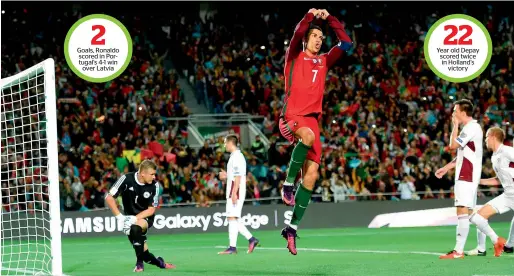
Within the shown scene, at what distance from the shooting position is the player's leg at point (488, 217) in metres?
12.8

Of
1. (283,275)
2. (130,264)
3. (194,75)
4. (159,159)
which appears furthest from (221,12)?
(283,275)

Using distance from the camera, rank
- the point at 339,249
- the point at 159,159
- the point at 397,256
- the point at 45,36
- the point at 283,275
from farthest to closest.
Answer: the point at 45,36, the point at 159,159, the point at 339,249, the point at 397,256, the point at 283,275

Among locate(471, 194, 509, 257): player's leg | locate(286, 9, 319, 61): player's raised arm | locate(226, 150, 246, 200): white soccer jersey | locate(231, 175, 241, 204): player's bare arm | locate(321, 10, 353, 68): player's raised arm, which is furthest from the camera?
locate(231, 175, 241, 204): player's bare arm

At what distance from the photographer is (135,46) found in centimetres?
3105

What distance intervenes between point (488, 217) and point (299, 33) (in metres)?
5.18

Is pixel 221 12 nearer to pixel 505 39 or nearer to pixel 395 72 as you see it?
pixel 395 72

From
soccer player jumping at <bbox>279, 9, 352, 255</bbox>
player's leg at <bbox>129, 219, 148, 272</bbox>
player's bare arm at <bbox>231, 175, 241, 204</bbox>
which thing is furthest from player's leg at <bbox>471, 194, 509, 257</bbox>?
player's leg at <bbox>129, 219, 148, 272</bbox>

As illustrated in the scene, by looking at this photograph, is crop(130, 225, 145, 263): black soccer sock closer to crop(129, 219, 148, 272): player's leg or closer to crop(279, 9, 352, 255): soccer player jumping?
crop(129, 219, 148, 272): player's leg

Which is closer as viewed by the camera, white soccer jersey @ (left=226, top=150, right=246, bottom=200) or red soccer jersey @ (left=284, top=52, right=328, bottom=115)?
red soccer jersey @ (left=284, top=52, right=328, bottom=115)

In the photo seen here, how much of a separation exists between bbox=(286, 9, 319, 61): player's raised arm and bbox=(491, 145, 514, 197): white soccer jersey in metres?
4.80

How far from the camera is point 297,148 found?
31.9ft

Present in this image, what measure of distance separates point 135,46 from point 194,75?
235 centimetres

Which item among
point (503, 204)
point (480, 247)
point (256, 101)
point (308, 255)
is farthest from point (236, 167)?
point (256, 101)

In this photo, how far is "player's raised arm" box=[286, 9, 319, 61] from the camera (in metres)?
9.50
